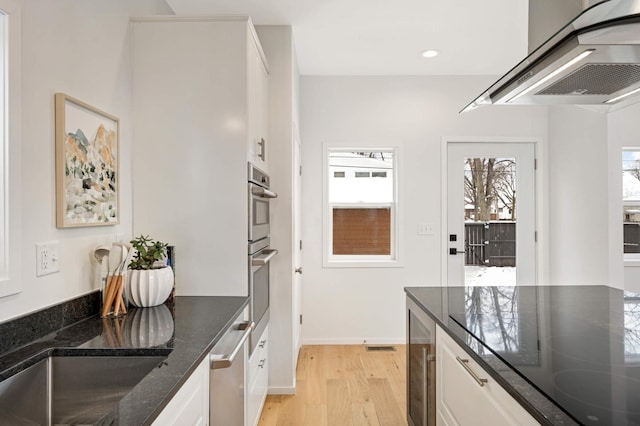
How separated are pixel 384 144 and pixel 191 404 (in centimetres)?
327

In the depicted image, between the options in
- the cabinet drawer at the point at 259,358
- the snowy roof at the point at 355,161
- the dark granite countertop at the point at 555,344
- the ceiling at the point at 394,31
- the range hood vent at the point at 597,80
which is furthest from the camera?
the snowy roof at the point at 355,161

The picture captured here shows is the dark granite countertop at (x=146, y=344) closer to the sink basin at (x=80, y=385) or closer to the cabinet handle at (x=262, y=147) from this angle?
the sink basin at (x=80, y=385)

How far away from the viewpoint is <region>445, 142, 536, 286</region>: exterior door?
4.10 metres

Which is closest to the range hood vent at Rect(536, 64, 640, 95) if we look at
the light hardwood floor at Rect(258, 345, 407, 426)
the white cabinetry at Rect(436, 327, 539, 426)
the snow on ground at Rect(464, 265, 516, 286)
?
the white cabinetry at Rect(436, 327, 539, 426)

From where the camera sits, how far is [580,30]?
1.16 metres

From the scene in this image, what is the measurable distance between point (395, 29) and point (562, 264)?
102 inches

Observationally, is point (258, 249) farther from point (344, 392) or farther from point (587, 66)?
point (587, 66)

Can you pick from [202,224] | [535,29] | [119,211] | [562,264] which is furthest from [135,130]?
[562,264]

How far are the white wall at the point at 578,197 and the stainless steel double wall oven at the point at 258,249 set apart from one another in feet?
8.48

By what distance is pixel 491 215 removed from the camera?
13.5 feet

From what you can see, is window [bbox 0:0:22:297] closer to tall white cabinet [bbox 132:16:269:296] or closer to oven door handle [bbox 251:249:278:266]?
tall white cabinet [bbox 132:16:269:296]

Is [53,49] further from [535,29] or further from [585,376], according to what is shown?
[585,376]

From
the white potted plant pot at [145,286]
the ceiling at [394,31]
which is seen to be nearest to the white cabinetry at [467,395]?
the white potted plant pot at [145,286]

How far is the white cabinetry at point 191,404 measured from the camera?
40.9 inches
